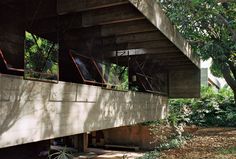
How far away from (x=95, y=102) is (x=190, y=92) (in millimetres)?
6876

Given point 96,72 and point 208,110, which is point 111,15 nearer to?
point 96,72

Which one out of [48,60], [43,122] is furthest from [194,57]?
[43,122]

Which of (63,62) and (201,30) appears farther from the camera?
(201,30)

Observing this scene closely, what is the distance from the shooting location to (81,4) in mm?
4547

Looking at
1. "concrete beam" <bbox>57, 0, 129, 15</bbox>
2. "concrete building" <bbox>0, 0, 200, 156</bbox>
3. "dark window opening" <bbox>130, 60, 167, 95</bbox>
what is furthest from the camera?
"dark window opening" <bbox>130, 60, 167, 95</bbox>

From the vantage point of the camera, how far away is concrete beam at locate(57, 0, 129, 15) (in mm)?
4391

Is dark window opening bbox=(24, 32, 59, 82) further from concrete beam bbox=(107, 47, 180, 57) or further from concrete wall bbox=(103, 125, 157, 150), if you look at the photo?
concrete wall bbox=(103, 125, 157, 150)

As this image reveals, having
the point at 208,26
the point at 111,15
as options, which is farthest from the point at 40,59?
the point at 208,26

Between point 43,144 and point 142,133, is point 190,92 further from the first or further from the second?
point 43,144

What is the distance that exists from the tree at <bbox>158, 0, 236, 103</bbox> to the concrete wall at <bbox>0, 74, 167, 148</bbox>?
19.0 feet

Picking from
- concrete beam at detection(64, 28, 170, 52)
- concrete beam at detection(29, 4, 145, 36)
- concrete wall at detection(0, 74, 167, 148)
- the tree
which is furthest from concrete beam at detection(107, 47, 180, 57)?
the tree

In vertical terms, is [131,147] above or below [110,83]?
below

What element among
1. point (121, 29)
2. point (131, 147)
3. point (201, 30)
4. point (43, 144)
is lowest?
point (131, 147)

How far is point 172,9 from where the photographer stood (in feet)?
38.4
